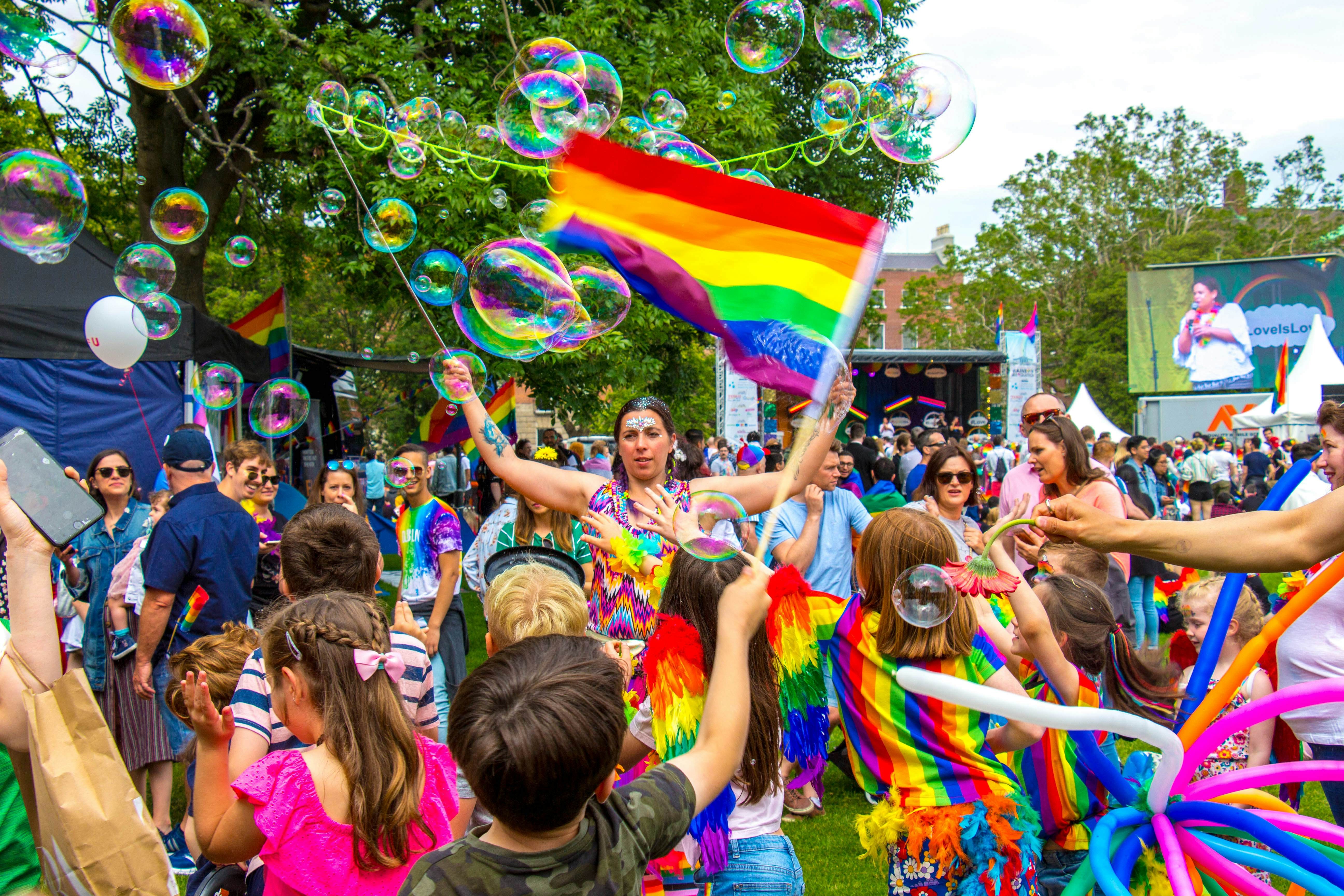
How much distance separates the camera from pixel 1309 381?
721 inches

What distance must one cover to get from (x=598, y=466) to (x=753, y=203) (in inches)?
440

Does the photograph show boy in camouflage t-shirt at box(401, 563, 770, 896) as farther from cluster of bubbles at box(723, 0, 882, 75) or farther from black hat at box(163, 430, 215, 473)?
cluster of bubbles at box(723, 0, 882, 75)

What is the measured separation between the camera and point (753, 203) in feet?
9.11

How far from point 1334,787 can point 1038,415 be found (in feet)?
9.03

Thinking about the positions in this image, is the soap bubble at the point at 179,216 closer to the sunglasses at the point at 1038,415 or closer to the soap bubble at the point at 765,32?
the soap bubble at the point at 765,32

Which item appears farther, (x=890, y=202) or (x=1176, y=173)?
(x=1176, y=173)

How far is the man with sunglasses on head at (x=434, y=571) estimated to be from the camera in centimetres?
487

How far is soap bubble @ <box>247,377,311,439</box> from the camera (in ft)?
21.4

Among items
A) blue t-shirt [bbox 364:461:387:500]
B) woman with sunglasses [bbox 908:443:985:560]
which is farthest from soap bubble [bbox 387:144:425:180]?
blue t-shirt [bbox 364:461:387:500]

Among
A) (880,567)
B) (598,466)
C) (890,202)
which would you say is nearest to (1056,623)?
(880,567)

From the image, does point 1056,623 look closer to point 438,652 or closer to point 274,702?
point 274,702

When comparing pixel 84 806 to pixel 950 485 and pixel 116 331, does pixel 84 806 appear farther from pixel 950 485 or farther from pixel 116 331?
pixel 116 331

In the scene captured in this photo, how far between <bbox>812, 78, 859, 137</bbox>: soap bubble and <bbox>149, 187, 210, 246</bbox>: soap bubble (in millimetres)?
3993

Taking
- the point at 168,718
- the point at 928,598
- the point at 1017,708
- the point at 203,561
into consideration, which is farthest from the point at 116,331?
the point at 1017,708
